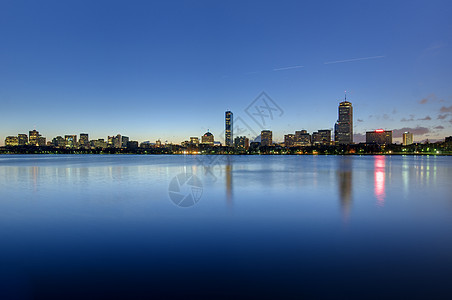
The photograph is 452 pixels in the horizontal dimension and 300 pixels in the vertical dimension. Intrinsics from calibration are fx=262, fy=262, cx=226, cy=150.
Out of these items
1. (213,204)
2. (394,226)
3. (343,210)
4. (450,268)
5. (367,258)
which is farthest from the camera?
(213,204)

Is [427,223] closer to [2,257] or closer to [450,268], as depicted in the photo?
[450,268]

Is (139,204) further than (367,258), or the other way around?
(139,204)

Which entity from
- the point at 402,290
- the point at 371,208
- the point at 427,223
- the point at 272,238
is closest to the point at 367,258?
the point at 402,290

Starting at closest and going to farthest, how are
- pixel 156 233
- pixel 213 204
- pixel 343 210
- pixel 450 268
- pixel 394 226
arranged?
pixel 450 268, pixel 156 233, pixel 394 226, pixel 343 210, pixel 213 204

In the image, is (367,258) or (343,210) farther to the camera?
(343,210)

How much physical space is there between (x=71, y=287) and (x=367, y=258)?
7.33 metres

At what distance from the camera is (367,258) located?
23.4 feet

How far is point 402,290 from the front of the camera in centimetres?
542

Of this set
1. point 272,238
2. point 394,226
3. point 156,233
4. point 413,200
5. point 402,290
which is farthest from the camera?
point 413,200

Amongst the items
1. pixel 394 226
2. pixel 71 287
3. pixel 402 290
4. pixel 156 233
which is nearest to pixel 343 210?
pixel 394 226

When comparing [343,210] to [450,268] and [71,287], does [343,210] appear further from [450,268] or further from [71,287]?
[71,287]

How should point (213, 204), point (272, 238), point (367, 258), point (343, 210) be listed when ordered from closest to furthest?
point (367, 258) → point (272, 238) → point (343, 210) → point (213, 204)

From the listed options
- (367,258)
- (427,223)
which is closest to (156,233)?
(367,258)

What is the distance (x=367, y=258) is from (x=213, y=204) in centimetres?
912
